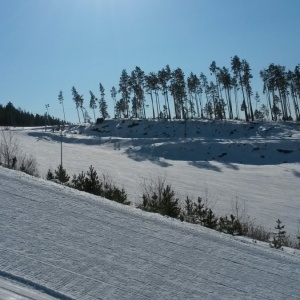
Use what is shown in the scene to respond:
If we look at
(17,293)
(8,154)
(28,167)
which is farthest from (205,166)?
(17,293)

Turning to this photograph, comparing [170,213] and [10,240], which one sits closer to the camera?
[10,240]

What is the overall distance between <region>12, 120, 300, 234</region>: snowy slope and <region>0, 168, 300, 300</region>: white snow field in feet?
25.9

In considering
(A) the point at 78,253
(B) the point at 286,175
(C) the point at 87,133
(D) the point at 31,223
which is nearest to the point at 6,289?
(A) the point at 78,253

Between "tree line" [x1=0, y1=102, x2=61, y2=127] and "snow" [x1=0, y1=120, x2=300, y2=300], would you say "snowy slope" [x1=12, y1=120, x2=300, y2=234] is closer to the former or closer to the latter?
"snow" [x1=0, y1=120, x2=300, y2=300]

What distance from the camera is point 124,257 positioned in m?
4.16

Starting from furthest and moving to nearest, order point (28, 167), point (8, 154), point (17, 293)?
point (28, 167) → point (8, 154) → point (17, 293)

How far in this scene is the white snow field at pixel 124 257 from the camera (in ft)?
11.8

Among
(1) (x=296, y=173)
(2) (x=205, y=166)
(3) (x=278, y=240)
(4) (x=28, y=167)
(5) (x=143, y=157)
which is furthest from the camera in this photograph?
(5) (x=143, y=157)

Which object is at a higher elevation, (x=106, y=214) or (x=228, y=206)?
(x=106, y=214)

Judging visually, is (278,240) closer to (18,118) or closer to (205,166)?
(205,166)

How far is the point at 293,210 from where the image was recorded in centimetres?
1742

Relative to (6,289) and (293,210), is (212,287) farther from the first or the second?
(293,210)

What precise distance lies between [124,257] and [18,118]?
115 m

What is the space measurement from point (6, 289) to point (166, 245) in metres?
1.91
